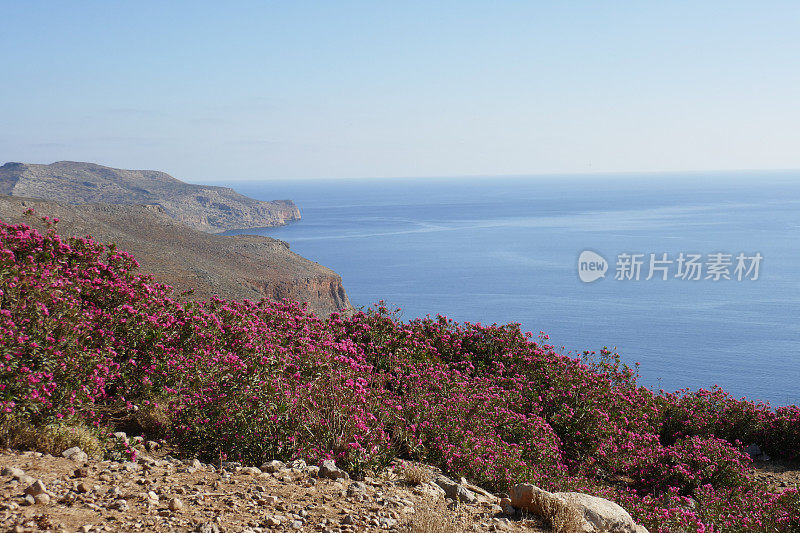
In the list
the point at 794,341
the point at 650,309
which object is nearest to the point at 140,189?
the point at 650,309

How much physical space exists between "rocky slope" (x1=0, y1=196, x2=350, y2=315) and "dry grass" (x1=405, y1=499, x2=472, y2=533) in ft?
128

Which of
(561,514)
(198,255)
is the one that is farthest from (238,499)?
(198,255)

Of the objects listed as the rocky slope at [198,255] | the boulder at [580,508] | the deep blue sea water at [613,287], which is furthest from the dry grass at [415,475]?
the rocky slope at [198,255]

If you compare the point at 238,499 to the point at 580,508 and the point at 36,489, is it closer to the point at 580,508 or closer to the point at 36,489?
the point at 36,489

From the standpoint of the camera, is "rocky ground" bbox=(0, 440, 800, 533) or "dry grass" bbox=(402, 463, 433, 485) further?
"dry grass" bbox=(402, 463, 433, 485)

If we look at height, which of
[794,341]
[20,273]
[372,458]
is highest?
[20,273]

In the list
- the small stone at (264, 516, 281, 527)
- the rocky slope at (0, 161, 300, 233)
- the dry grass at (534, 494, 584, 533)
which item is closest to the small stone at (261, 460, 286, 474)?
the small stone at (264, 516, 281, 527)

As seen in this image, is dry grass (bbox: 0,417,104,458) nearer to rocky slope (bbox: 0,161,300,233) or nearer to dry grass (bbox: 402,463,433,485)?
dry grass (bbox: 402,463,433,485)

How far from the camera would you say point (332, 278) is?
7325 centimetres

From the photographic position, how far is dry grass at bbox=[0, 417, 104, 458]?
5.00 metres

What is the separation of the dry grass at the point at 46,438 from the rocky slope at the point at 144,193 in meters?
135

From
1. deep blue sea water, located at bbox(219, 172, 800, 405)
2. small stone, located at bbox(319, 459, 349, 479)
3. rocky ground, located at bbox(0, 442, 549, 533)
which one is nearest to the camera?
rocky ground, located at bbox(0, 442, 549, 533)

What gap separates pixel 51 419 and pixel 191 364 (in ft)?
6.30

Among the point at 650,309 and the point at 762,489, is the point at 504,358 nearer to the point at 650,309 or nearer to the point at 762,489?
the point at 762,489
